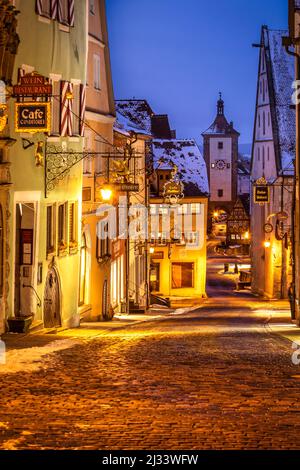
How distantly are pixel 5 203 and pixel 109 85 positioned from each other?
1557cm

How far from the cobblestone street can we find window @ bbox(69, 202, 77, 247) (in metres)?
8.81

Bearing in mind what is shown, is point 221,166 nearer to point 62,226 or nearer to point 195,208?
point 195,208

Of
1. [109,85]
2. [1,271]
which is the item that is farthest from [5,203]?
[109,85]

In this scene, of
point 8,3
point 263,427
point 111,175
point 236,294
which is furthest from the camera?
point 236,294

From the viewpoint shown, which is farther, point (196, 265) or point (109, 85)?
point (196, 265)

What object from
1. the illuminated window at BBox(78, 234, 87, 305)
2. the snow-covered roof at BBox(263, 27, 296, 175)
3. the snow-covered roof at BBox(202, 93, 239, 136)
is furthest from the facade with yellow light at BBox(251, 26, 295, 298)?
the snow-covered roof at BBox(202, 93, 239, 136)

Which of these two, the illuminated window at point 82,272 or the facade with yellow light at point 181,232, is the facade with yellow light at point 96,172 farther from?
the facade with yellow light at point 181,232

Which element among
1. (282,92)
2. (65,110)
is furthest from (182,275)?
(65,110)

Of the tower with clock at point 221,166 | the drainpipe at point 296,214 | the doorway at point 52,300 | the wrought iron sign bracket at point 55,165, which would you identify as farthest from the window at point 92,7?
the tower with clock at point 221,166

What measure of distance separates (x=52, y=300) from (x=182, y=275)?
35602mm

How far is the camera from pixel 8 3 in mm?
18750

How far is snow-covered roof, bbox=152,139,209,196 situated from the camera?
5953 cm

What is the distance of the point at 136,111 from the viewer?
50469 millimetres
